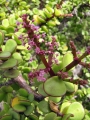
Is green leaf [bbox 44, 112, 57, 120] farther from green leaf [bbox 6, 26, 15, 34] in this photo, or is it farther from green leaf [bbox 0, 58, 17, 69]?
green leaf [bbox 6, 26, 15, 34]

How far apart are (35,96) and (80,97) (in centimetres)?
49

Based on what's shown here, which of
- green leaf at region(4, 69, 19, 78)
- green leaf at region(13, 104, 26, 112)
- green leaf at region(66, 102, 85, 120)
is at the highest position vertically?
green leaf at region(4, 69, 19, 78)

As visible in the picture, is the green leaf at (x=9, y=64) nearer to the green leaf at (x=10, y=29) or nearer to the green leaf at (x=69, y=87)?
the green leaf at (x=69, y=87)

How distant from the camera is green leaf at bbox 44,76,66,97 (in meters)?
0.62

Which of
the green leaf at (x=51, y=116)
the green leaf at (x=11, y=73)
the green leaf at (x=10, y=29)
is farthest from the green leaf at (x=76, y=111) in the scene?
the green leaf at (x=10, y=29)

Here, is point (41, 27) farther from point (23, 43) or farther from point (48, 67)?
point (48, 67)

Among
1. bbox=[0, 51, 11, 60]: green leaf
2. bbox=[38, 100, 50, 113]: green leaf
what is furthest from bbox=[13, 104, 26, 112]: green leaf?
bbox=[0, 51, 11, 60]: green leaf

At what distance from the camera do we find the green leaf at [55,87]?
62 cm

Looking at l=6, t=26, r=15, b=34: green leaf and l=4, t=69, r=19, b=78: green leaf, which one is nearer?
l=4, t=69, r=19, b=78: green leaf

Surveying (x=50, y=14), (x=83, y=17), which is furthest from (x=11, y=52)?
(x=83, y=17)

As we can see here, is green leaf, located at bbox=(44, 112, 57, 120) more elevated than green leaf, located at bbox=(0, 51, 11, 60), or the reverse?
green leaf, located at bbox=(0, 51, 11, 60)

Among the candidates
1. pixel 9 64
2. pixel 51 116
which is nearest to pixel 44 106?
pixel 51 116

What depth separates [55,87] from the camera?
63 centimetres

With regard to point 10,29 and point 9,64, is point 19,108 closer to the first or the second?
point 9,64
